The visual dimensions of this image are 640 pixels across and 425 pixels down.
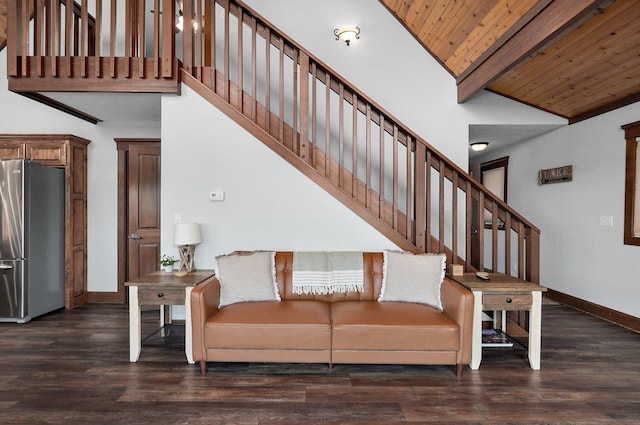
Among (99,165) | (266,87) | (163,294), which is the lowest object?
(163,294)

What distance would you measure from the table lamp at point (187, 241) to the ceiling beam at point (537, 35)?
310 cm

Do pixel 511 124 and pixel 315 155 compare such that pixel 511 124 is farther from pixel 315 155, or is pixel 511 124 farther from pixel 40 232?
pixel 40 232

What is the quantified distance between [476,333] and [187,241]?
2.44m

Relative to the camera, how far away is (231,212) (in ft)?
11.7

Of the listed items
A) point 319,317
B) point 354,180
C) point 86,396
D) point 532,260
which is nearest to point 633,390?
point 532,260

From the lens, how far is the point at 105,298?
484 centimetres

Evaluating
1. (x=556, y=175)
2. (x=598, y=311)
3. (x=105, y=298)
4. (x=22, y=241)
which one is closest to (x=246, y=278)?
(x=22, y=241)

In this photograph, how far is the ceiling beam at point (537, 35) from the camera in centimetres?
236

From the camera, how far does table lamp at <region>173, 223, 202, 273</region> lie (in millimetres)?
3201

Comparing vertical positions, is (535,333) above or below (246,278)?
below

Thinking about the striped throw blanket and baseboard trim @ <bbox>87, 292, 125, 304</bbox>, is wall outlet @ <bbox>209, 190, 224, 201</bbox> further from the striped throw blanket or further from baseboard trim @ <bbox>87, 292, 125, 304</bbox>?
baseboard trim @ <bbox>87, 292, 125, 304</bbox>

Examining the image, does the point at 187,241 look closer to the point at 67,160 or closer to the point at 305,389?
the point at 305,389

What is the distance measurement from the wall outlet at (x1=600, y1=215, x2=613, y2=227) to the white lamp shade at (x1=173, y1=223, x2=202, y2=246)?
440cm

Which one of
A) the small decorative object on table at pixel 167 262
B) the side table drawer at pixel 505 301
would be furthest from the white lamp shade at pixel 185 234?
the side table drawer at pixel 505 301
